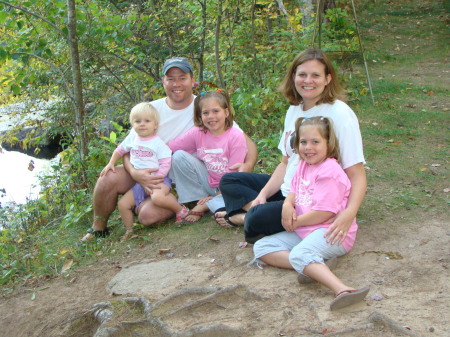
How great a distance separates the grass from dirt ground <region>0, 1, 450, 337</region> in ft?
0.41

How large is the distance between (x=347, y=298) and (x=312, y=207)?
2.30ft

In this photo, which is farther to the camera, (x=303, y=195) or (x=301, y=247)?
(x=303, y=195)

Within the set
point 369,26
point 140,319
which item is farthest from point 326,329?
point 369,26

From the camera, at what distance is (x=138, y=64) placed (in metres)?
7.98

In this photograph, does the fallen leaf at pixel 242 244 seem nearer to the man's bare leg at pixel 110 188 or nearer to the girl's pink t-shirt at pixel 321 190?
the girl's pink t-shirt at pixel 321 190

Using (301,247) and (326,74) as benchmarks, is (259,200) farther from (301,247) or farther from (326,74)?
(326,74)

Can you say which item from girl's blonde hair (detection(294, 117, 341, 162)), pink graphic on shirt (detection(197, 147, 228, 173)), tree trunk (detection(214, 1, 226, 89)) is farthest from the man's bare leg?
tree trunk (detection(214, 1, 226, 89))

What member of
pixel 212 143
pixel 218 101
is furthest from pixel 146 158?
pixel 218 101

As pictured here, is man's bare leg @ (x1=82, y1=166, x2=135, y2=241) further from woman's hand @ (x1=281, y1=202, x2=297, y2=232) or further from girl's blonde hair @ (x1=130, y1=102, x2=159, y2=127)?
woman's hand @ (x1=281, y1=202, x2=297, y2=232)

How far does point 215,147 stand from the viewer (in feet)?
15.3

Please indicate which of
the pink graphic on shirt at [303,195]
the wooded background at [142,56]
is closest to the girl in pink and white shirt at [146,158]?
the pink graphic on shirt at [303,195]

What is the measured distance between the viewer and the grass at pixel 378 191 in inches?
170

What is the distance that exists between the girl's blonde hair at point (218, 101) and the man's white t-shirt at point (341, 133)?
940mm

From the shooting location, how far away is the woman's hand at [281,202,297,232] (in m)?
3.38
